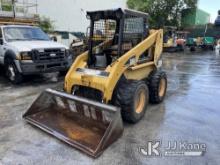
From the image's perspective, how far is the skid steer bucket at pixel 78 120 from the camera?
3910mm

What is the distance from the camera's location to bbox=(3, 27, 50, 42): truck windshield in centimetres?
871

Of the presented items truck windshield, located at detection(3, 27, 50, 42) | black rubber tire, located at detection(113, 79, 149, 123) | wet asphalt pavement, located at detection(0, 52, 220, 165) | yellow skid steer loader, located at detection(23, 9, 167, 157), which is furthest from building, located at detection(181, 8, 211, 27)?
black rubber tire, located at detection(113, 79, 149, 123)

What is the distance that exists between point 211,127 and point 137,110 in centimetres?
146

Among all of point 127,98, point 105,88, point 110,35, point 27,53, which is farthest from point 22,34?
point 127,98

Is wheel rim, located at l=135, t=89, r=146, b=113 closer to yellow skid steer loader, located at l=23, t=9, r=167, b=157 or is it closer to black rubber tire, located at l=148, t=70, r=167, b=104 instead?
yellow skid steer loader, located at l=23, t=9, r=167, b=157

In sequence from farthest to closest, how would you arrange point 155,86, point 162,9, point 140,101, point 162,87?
point 162,9
point 162,87
point 155,86
point 140,101

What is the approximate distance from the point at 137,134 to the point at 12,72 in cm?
542

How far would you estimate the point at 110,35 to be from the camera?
19.2 feet

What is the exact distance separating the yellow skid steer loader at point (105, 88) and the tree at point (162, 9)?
25.3 meters

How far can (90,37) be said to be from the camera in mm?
Result: 5727

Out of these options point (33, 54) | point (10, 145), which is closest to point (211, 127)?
point (10, 145)

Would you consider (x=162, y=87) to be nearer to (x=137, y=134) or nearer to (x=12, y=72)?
(x=137, y=134)

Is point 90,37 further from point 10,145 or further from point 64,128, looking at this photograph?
point 10,145

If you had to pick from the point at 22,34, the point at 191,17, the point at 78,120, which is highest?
the point at 191,17
